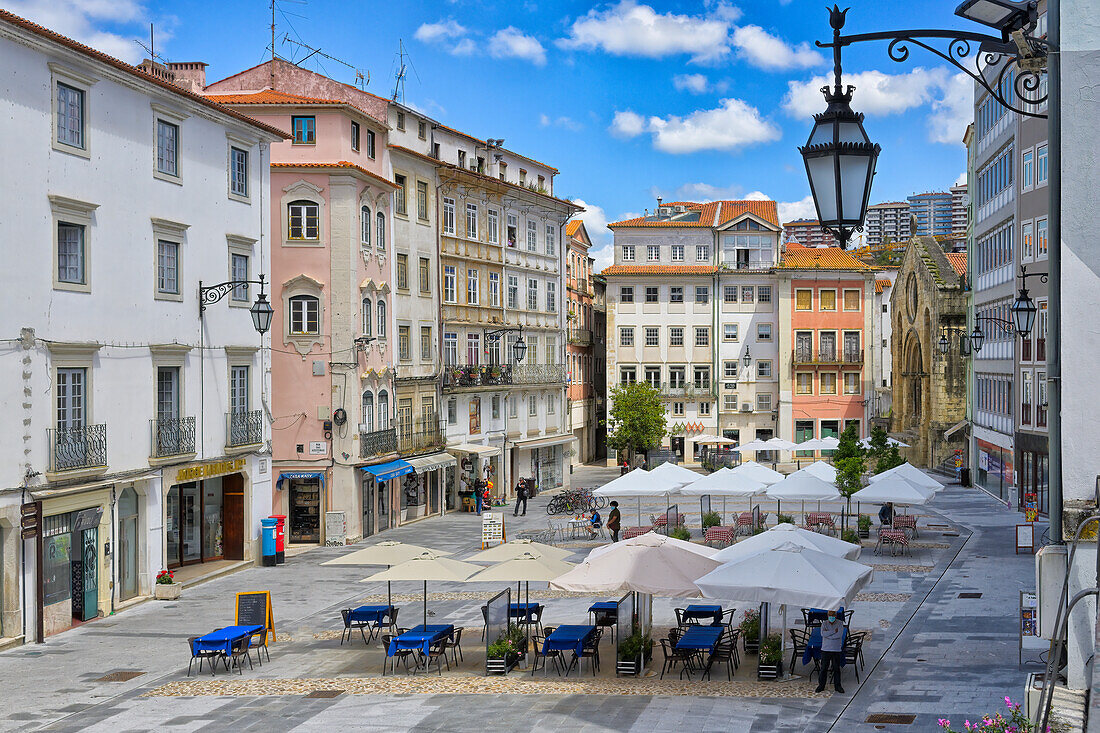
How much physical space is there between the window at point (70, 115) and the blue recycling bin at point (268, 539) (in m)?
13.0

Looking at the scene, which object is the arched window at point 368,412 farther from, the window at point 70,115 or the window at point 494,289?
the window at point 70,115

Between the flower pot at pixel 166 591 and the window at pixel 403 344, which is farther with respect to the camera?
the window at pixel 403 344

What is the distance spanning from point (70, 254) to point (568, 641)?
47.8 feet

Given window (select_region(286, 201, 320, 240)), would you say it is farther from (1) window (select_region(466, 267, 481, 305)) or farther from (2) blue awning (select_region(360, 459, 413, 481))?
(1) window (select_region(466, 267, 481, 305))

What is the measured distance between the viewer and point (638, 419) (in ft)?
219

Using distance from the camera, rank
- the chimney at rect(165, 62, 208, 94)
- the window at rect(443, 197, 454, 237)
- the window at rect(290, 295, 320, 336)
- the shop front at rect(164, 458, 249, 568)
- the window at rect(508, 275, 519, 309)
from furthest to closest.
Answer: the window at rect(508, 275, 519, 309) < the window at rect(443, 197, 454, 237) < the window at rect(290, 295, 320, 336) < the chimney at rect(165, 62, 208, 94) < the shop front at rect(164, 458, 249, 568)

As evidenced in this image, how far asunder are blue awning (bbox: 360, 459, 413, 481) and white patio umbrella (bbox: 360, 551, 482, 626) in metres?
17.6

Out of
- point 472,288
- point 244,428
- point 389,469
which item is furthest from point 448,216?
point 244,428

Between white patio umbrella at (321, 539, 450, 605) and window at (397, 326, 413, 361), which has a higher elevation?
window at (397, 326, 413, 361)

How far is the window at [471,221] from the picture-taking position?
4981 centimetres

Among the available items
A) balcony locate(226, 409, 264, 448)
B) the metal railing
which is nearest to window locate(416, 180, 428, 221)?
balcony locate(226, 409, 264, 448)

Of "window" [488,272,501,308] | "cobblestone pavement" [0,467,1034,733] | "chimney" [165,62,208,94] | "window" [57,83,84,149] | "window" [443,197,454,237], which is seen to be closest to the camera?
"cobblestone pavement" [0,467,1034,733]

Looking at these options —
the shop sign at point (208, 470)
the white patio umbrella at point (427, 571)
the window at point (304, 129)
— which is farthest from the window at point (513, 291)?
the white patio umbrella at point (427, 571)

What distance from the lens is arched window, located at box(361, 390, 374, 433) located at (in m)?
39.5
